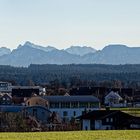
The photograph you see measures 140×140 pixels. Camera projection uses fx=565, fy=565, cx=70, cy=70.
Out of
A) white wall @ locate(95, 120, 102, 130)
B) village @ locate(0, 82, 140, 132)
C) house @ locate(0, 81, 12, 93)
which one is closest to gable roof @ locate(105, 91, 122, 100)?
village @ locate(0, 82, 140, 132)

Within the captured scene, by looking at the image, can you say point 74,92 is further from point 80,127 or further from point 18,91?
point 80,127

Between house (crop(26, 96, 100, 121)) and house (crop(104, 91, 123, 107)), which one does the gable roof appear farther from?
house (crop(26, 96, 100, 121))

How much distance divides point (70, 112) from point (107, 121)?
23.6m

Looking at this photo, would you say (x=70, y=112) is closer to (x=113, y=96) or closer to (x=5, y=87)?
(x=113, y=96)

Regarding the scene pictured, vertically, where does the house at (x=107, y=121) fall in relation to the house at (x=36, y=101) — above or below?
below

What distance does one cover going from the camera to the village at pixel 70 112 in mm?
44812

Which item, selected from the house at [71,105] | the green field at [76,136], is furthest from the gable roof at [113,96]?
the green field at [76,136]

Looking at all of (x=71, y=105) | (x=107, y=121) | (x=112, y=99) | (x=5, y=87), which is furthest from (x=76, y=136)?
(x=5, y=87)

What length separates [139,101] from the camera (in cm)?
9319

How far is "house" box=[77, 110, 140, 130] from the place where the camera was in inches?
1784

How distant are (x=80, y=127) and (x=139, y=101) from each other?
47.8 metres

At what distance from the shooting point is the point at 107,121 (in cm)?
4781

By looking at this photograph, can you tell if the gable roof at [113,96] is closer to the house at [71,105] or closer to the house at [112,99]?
the house at [112,99]

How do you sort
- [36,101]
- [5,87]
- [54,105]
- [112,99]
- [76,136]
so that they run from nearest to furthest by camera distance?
[76,136] < [54,105] < [36,101] < [112,99] < [5,87]
